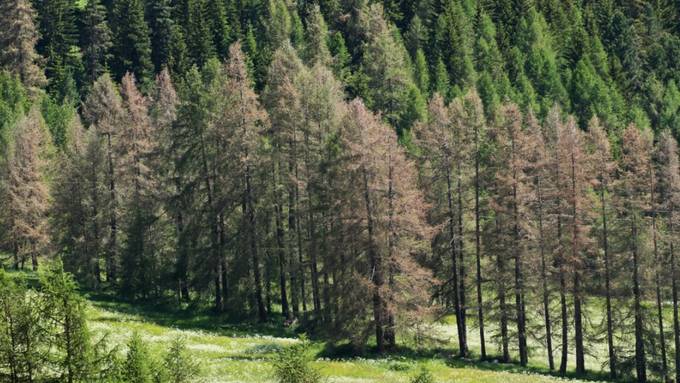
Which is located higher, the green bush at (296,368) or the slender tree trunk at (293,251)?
the slender tree trunk at (293,251)

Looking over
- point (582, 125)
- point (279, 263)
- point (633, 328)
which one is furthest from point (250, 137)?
point (582, 125)

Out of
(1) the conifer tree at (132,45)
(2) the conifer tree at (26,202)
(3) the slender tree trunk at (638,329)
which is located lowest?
(3) the slender tree trunk at (638,329)

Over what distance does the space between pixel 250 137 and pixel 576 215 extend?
19850 millimetres

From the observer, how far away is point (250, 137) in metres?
52.0

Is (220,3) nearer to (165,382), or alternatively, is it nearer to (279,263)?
(279,263)

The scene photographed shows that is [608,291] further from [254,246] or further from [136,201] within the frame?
[136,201]

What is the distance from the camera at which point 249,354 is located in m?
40.3

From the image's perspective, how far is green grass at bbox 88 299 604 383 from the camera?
36000mm

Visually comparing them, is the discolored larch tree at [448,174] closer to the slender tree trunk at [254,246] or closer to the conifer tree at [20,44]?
the slender tree trunk at [254,246]

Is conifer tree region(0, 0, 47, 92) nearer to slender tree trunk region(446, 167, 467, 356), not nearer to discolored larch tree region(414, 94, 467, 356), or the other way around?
discolored larch tree region(414, 94, 467, 356)

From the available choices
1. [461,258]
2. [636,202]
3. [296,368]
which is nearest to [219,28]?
[461,258]

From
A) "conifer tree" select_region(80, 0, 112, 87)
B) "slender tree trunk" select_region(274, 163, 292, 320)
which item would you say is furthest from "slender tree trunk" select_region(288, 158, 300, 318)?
"conifer tree" select_region(80, 0, 112, 87)

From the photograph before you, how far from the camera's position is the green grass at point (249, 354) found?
36.0 m

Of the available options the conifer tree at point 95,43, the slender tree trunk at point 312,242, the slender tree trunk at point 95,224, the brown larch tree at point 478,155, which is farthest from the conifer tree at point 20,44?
the brown larch tree at point 478,155
